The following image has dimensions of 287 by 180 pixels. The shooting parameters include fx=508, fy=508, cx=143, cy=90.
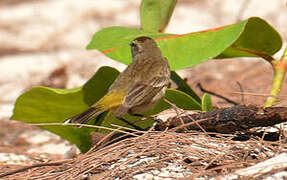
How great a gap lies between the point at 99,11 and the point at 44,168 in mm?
6095

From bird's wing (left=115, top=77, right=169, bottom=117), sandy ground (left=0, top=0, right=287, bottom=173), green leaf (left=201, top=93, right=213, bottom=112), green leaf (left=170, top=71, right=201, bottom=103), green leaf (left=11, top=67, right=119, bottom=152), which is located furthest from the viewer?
sandy ground (left=0, top=0, right=287, bottom=173)

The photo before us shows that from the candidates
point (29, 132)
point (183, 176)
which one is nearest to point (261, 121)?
point (183, 176)

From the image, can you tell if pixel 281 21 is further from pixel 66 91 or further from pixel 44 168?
pixel 44 168

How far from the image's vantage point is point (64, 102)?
144 inches

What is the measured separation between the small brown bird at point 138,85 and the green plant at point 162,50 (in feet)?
0.31

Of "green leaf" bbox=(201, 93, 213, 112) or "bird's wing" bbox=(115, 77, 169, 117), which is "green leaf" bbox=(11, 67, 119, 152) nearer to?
"bird's wing" bbox=(115, 77, 169, 117)

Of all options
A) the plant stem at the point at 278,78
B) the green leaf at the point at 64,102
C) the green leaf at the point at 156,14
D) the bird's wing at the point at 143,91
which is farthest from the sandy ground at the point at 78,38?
the bird's wing at the point at 143,91

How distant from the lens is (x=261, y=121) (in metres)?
2.75

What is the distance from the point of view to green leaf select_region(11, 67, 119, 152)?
3.59m

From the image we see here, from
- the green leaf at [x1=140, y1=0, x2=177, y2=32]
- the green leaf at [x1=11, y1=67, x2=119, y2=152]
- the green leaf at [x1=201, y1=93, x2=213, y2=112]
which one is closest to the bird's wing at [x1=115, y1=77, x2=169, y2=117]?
the green leaf at [x1=201, y1=93, x2=213, y2=112]

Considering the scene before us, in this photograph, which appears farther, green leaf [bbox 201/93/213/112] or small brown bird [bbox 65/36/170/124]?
green leaf [bbox 201/93/213/112]

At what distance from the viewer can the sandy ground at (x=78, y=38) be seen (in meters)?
6.69

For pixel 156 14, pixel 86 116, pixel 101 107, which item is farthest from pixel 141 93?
pixel 156 14

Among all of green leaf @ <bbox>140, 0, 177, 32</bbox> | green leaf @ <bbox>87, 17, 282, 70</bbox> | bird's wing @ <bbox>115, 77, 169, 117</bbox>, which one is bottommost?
bird's wing @ <bbox>115, 77, 169, 117</bbox>
